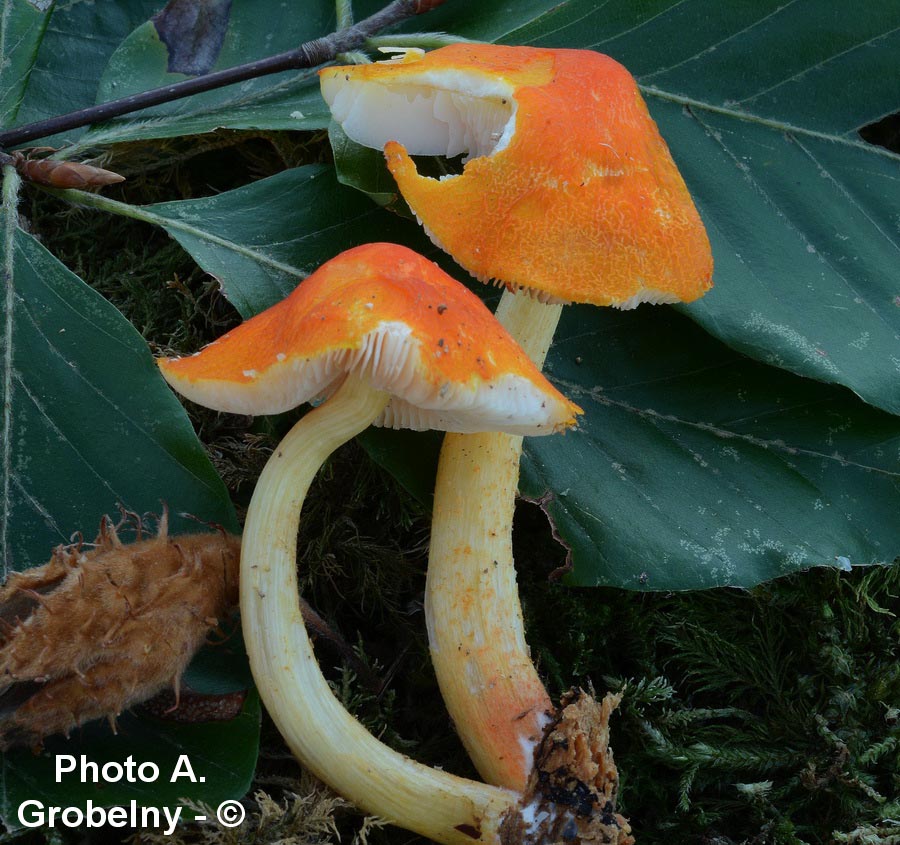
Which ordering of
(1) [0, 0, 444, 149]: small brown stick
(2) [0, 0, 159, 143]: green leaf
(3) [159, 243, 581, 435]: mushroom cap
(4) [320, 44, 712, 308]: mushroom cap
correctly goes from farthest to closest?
(2) [0, 0, 159, 143]: green leaf → (1) [0, 0, 444, 149]: small brown stick → (4) [320, 44, 712, 308]: mushroom cap → (3) [159, 243, 581, 435]: mushroom cap

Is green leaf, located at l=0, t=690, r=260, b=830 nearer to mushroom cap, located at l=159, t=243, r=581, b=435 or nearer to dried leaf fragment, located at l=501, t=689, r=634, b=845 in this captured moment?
dried leaf fragment, located at l=501, t=689, r=634, b=845

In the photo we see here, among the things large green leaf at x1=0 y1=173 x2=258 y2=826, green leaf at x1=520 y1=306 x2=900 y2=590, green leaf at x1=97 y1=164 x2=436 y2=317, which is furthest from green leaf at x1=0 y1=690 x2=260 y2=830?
green leaf at x1=97 y1=164 x2=436 y2=317

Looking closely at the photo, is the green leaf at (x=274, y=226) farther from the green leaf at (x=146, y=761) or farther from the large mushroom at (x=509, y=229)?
the green leaf at (x=146, y=761)

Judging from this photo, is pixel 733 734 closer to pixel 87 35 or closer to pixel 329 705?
pixel 329 705

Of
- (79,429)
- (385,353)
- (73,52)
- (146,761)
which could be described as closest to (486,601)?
(385,353)

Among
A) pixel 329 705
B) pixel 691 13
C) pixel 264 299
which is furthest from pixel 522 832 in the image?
pixel 691 13

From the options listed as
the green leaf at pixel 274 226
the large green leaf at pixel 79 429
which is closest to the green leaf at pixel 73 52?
the green leaf at pixel 274 226
